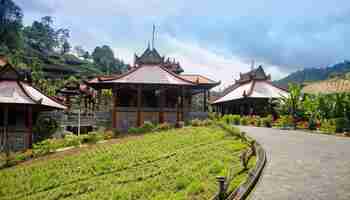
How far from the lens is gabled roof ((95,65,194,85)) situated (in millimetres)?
23844

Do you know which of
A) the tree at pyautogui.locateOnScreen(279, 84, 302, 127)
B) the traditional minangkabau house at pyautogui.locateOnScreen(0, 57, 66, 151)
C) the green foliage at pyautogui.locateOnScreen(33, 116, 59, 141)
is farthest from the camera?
the tree at pyautogui.locateOnScreen(279, 84, 302, 127)

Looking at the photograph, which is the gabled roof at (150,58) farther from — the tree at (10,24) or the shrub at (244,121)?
the tree at (10,24)

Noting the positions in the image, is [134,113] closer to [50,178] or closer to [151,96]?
[151,96]

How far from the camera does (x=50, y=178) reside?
42.4ft

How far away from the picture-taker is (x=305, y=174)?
875 cm

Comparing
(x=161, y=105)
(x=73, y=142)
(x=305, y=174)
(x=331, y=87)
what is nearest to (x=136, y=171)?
(x=305, y=174)

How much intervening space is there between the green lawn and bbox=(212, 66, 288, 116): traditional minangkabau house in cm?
1594

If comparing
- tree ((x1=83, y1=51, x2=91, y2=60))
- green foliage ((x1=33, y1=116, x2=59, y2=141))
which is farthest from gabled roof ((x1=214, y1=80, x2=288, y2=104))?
tree ((x1=83, y1=51, x2=91, y2=60))

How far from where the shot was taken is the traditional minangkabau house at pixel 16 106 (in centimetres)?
2067

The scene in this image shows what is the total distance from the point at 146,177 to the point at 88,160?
14.7ft

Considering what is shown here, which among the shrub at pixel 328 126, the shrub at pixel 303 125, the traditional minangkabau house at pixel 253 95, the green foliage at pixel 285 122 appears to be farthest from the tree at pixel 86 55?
the shrub at pixel 328 126

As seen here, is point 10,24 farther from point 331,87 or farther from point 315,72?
point 315,72

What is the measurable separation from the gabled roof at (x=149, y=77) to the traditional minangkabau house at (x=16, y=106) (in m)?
4.73

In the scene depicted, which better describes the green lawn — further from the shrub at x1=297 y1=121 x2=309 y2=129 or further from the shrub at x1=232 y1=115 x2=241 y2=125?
the shrub at x1=232 y1=115 x2=241 y2=125
